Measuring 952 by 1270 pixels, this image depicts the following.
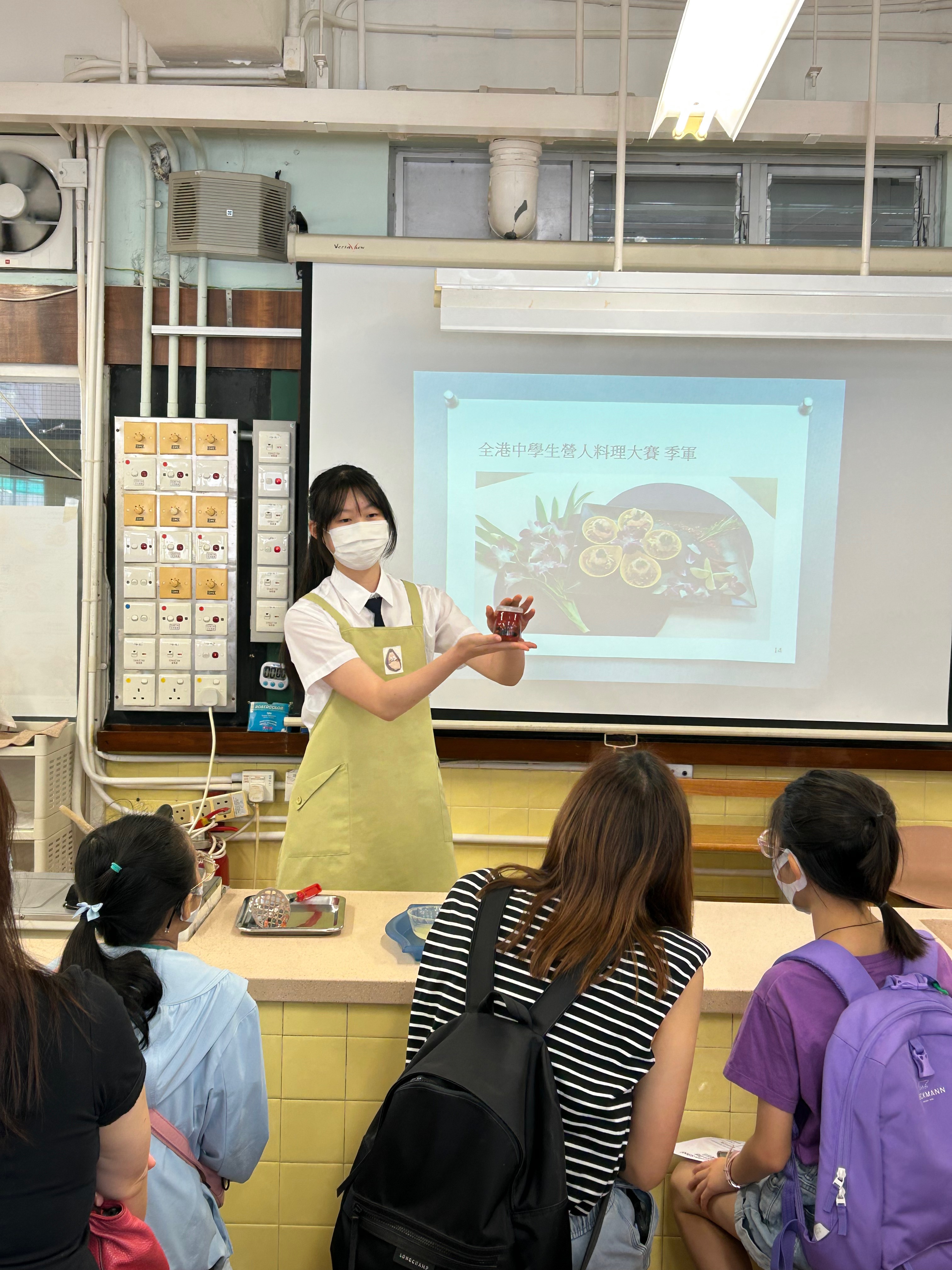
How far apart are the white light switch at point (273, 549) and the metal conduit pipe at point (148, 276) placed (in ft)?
2.01

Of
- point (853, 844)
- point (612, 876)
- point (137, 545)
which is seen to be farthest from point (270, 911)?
point (137, 545)

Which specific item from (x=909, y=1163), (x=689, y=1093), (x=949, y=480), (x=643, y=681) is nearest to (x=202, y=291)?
(x=643, y=681)

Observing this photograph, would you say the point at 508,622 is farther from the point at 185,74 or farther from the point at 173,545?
the point at 185,74

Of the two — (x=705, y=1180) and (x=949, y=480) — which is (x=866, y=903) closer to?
(x=705, y=1180)

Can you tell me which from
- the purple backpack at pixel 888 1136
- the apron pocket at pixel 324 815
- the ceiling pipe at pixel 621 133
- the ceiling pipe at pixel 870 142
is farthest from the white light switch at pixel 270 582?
the purple backpack at pixel 888 1136

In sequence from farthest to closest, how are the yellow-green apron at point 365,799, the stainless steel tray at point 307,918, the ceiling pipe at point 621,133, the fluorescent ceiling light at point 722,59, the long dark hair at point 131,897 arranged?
the ceiling pipe at point 621,133
the yellow-green apron at point 365,799
the fluorescent ceiling light at point 722,59
the stainless steel tray at point 307,918
the long dark hair at point 131,897

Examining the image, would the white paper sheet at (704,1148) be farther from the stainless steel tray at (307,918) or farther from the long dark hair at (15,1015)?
the long dark hair at (15,1015)

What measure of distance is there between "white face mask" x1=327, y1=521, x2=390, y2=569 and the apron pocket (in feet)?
1.69

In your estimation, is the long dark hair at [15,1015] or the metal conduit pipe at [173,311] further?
the metal conduit pipe at [173,311]

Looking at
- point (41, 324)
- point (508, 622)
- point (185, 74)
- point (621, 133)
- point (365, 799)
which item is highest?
point (185, 74)

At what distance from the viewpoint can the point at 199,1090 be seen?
Answer: 1.30 m

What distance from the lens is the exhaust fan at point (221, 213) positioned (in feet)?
11.5

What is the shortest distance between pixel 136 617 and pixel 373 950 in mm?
2251

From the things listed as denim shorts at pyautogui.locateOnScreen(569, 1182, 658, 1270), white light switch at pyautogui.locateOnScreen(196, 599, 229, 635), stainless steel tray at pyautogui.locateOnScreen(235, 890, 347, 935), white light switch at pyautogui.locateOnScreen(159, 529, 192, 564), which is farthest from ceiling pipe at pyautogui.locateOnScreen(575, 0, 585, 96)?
denim shorts at pyautogui.locateOnScreen(569, 1182, 658, 1270)
